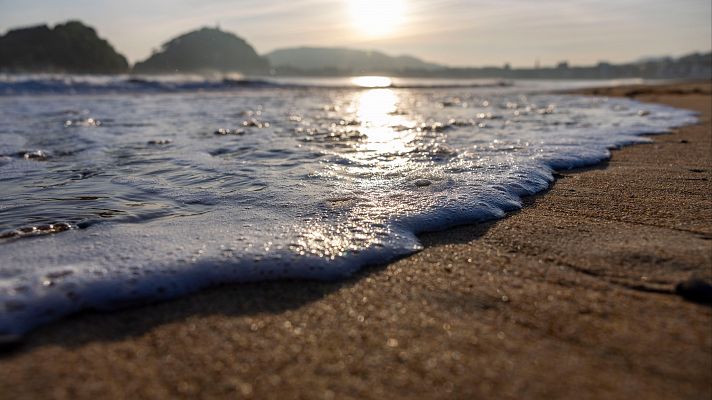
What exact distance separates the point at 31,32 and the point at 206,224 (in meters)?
43.6

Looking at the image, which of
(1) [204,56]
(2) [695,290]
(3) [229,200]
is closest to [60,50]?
(1) [204,56]

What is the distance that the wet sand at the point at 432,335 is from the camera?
0.98 meters

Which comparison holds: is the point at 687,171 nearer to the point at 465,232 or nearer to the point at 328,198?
the point at 465,232

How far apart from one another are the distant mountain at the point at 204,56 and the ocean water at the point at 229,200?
34.2m

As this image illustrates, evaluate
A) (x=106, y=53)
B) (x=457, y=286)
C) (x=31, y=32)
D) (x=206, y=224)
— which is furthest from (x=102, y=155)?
(x=31, y=32)

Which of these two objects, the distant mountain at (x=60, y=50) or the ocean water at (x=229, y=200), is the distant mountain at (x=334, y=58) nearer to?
the distant mountain at (x=60, y=50)

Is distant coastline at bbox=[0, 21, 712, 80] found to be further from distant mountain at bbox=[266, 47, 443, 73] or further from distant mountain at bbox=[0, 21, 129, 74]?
distant mountain at bbox=[266, 47, 443, 73]

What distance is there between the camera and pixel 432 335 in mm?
1175

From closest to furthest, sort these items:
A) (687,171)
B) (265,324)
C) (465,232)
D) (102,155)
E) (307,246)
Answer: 1. (265,324)
2. (307,246)
3. (465,232)
4. (687,171)
5. (102,155)

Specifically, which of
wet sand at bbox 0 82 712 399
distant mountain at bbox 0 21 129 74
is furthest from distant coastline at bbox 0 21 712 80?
wet sand at bbox 0 82 712 399

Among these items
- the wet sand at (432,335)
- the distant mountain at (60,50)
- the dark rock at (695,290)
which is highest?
the distant mountain at (60,50)

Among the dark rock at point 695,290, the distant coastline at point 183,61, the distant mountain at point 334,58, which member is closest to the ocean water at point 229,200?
the dark rock at point 695,290

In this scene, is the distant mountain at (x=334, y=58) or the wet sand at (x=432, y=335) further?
the distant mountain at (x=334, y=58)

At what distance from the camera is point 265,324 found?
125 centimetres
